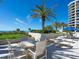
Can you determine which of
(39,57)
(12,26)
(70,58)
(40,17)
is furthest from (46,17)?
(39,57)

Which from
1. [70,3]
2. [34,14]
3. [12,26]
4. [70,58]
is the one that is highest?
[70,3]

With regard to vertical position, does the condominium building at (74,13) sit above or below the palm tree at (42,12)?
above

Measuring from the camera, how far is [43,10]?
2220 centimetres

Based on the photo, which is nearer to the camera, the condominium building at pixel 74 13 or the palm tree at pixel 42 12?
the palm tree at pixel 42 12

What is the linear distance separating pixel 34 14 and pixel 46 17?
2.18 meters

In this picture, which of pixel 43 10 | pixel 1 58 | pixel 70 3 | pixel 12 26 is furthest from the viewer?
pixel 70 3

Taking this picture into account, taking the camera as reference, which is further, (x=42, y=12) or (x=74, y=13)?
(x=74, y=13)

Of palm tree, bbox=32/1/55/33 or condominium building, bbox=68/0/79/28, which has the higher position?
condominium building, bbox=68/0/79/28

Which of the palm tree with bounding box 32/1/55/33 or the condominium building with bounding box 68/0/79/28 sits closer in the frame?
the palm tree with bounding box 32/1/55/33

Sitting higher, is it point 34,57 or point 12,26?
point 12,26

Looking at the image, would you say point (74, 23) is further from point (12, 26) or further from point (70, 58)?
point (70, 58)

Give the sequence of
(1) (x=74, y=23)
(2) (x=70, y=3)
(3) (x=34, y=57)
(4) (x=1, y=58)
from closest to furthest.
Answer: (3) (x=34, y=57) → (4) (x=1, y=58) → (1) (x=74, y=23) → (2) (x=70, y=3)

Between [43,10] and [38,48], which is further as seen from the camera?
[43,10]

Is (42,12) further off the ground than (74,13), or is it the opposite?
(74,13)
